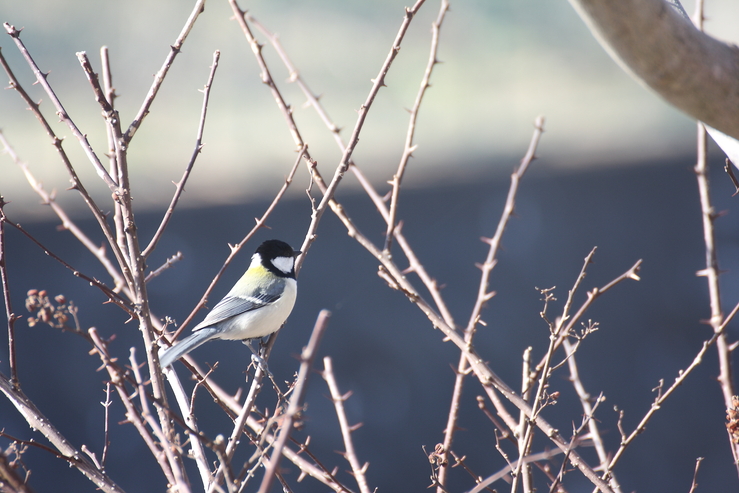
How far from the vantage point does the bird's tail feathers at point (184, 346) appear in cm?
198

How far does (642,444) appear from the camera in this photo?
4.32m

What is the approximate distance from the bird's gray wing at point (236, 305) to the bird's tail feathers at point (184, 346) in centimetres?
9

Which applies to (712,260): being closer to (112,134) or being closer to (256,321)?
(112,134)

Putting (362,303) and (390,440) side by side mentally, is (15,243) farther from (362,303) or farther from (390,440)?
(390,440)

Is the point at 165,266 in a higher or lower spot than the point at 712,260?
higher

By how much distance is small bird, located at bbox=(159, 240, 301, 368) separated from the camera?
3003mm

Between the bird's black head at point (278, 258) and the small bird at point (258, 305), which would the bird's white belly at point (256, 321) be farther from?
the bird's black head at point (278, 258)

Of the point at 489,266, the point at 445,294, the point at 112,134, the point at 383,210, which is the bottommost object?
the point at 445,294

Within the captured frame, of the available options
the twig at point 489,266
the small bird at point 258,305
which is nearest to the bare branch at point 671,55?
the twig at point 489,266

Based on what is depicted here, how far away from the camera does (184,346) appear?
7.63ft

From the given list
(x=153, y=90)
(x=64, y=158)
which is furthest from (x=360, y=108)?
(x=64, y=158)

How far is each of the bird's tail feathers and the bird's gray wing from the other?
93 mm

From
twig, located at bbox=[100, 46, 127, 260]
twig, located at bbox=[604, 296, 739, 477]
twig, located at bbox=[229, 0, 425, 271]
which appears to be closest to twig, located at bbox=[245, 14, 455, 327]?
twig, located at bbox=[229, 0, 425, 271]

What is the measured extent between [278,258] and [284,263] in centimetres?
4
